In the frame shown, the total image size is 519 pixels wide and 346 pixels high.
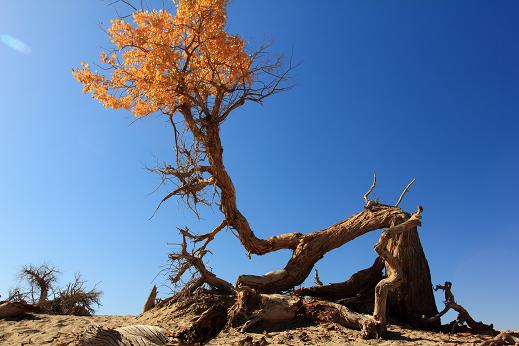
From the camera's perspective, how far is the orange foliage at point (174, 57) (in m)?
11.6

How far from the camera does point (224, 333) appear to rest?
8.81 meters

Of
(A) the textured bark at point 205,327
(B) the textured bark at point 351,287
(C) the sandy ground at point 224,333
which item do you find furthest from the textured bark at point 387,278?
(A) the textured bark at point 205,327

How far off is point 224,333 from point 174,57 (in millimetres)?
7513

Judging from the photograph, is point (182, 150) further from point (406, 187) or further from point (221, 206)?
point (406, 187)

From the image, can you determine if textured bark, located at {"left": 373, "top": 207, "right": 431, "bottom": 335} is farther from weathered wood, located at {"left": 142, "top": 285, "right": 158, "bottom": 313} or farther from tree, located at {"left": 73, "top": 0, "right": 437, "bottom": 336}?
weathered wood, located at {"left": 142, "top": 285, "right": 158, "bottom": 313}

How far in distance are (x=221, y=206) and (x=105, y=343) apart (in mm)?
8780

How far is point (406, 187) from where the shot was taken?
41.8 feet

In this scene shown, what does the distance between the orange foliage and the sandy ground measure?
5.86 meters

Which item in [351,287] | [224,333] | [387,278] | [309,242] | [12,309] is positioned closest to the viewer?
[224,333]

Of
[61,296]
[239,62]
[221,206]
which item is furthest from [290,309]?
[61,296]

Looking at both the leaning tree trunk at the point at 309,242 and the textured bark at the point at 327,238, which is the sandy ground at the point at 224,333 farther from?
the textured bark at the point at 327,238

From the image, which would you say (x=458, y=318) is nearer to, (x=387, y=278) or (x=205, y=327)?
(x=387, y=278)

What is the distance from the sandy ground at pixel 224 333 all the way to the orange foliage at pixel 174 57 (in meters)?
5.86

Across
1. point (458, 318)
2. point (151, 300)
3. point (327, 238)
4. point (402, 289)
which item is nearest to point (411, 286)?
point (402, 289)
